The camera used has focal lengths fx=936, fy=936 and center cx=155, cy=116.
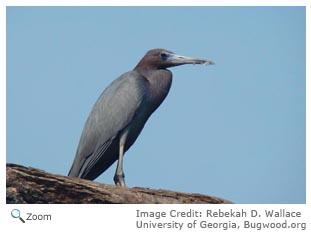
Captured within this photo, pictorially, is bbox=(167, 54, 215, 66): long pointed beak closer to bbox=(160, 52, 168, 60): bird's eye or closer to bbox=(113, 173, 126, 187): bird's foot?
bbox=(160, 52, 168, 60): bird's eye

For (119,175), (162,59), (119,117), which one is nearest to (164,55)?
(162,59)

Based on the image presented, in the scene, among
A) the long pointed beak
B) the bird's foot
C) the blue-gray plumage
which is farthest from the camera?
the long pointed beak

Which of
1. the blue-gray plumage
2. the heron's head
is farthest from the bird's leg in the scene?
the heron's head

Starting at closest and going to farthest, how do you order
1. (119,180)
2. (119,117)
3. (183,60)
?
(119,180) < (119,117) < (183,60)

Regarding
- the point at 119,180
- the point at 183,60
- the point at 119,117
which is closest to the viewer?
the point at 119,180

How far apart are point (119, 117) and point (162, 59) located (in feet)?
2.91

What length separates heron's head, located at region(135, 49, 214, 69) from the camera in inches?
396

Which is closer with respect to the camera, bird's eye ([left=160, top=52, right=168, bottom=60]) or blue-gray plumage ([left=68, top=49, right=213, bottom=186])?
blue-gray plumage ([left=68, top=49, right=213, bottom=186])

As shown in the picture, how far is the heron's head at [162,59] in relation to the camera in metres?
10.1

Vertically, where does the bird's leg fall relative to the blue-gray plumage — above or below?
below

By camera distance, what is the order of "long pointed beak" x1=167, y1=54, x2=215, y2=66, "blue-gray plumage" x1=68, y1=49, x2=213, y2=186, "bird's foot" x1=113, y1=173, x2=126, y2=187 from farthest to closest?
1. "long pointed beak" x1=167, y1=54, x2=215, y2=66
2. "blue-gray plumage" x1=68, y1=49, x2=213, y2=186
3. "bird's foot" x1=113, y1=173, x2=126, y2=187

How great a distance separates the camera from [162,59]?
10.1 m

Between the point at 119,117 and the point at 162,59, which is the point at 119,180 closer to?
the point at 119,117

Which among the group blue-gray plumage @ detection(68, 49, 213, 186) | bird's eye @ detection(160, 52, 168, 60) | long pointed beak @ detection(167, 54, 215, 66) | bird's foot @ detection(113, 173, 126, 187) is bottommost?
bird's foot @ detection(113, 173, 126, 187)
